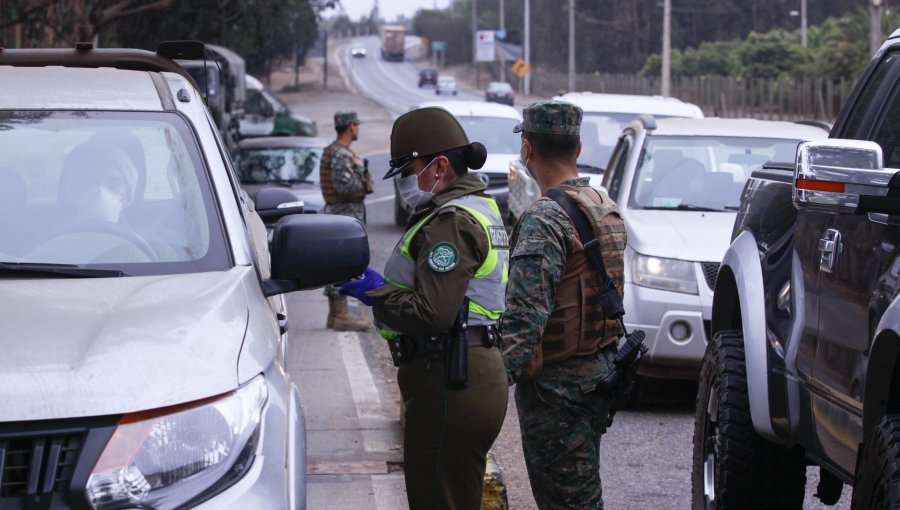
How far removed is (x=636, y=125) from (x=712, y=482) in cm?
519

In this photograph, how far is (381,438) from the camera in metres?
6.86

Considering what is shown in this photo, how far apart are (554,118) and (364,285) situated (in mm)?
857

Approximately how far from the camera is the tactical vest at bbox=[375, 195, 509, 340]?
13.0ft

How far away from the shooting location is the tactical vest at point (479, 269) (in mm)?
3975

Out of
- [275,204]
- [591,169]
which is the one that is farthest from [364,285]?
[591,169]

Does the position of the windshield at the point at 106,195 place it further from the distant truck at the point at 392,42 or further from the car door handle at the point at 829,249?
the distant truck at the point at 392,42

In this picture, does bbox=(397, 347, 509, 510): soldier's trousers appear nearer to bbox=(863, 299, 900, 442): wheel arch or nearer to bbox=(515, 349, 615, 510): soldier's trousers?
bbox=(515, 349, 615, 510): soldier's trousers

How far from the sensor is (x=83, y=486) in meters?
2.61

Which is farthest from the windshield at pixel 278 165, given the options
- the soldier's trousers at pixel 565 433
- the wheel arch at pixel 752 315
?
the soldier's trousers at pixel 565 433

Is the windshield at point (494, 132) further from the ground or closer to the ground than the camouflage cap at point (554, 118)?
closer to the ground

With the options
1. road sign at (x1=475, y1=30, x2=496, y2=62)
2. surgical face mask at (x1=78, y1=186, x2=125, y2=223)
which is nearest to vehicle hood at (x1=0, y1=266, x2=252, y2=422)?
surgical face mask at (x1=78, y1=186, x2=125, y2=223)

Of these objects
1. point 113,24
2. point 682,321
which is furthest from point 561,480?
point 113,24

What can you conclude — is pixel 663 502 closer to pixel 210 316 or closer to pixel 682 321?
pixel 682 321

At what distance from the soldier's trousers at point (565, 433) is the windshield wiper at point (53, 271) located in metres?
1.51
